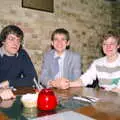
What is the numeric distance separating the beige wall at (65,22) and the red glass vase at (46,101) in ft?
7.08

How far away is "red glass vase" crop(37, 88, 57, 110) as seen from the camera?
1.28 m

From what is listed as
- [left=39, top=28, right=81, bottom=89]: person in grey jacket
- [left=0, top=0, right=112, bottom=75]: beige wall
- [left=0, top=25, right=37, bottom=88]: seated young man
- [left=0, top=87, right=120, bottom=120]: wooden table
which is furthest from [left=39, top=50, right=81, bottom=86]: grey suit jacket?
[left=0, top=0, right=112, bottom=75]: beige wall

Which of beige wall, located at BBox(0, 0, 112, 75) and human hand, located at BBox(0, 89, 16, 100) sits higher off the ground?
beige wall, located at BBox(0, 0, 112, 75)

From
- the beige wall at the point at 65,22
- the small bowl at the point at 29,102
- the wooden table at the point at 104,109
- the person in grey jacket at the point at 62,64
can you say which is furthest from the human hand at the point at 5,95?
the beige wall at the point at 65,22

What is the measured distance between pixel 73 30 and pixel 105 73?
207 centimetres

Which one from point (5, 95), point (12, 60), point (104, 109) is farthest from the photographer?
point (12, 60)

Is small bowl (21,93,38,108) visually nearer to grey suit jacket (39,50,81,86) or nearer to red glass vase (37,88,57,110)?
red glass vase (37,88,57,110)

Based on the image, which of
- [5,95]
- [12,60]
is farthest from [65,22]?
[5,95]

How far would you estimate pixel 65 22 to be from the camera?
4059mm

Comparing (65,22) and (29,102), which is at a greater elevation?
(65,22)

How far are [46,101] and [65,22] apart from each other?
115 inches

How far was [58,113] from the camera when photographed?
1.20 metres

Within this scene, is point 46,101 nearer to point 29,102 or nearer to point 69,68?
point 29,102

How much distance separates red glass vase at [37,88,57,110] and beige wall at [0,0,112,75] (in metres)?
2.16
